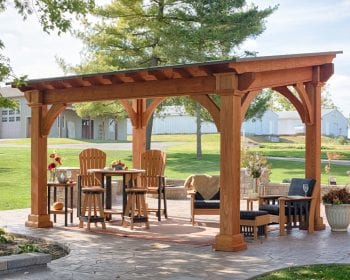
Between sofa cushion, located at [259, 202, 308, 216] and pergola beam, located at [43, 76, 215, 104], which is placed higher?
pergola beam, located at [43, 76, 215, 104]

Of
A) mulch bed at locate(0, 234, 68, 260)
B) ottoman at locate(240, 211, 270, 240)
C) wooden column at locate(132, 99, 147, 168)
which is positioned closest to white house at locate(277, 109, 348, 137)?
wooden column at locate(132, 99, 147, 168)

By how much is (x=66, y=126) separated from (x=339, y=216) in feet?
102

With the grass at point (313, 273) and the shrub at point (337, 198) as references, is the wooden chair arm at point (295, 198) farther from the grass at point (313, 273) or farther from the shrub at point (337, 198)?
the grass at point (313, 273)

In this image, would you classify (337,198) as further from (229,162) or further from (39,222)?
(39,222)

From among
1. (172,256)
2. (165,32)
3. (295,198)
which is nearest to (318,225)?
(295,198)

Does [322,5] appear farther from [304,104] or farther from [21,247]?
[21,247]

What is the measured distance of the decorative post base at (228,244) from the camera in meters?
8.24

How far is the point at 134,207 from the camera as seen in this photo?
10.5 meters

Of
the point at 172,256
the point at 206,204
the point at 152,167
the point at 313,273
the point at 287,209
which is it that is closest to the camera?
the point at 313,273

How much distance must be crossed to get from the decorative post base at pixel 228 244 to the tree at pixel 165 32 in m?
12.7

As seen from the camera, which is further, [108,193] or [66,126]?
[66,126]

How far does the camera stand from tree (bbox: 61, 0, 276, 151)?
814 inches

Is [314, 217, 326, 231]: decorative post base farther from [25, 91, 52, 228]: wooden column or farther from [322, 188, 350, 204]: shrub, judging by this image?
[25, 91, 52, 228]: wooden column

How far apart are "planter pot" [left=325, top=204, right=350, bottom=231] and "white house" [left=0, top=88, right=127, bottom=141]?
29.1m
